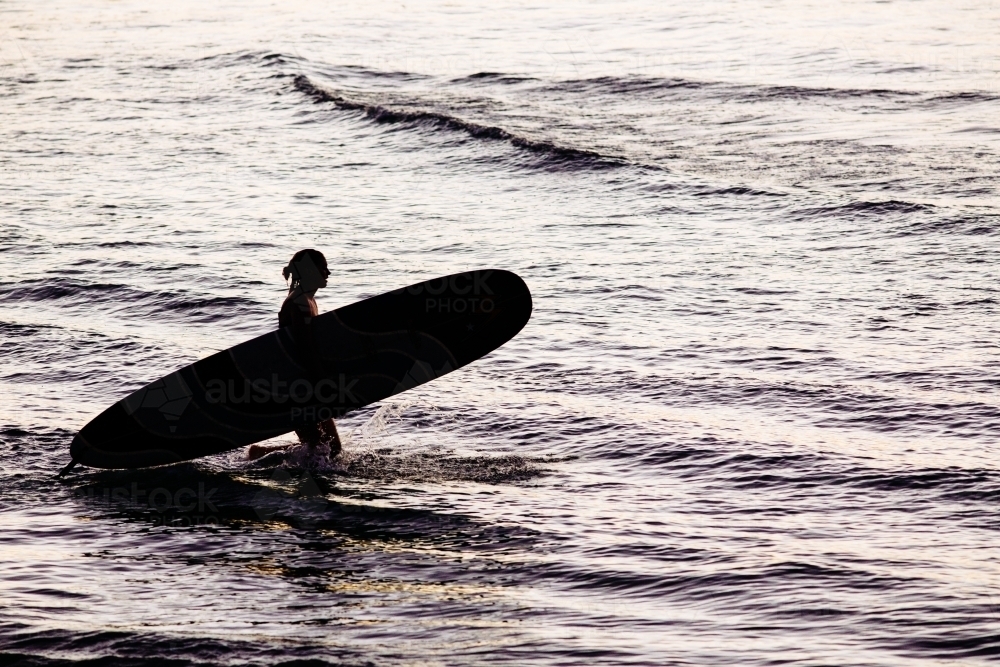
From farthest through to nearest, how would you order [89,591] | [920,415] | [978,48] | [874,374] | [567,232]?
[978,48] → [567,232] → [874,374] → [920,415] → [89,591]

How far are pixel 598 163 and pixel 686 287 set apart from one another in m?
6.74

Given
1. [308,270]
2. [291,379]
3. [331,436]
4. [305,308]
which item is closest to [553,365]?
[331,436]

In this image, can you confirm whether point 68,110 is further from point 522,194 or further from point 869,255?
point 869,255

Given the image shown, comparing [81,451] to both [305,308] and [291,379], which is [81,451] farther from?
[305,308]

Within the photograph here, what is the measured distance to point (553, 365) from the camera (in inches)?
488

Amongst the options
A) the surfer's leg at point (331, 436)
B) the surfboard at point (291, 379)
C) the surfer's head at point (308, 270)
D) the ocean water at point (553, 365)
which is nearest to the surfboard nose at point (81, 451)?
the surfboard at point (291, 379)

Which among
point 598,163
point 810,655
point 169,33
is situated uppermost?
point 169,33

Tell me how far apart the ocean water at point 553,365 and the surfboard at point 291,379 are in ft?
0.95

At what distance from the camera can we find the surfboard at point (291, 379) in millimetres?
9820

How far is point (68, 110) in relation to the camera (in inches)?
1084

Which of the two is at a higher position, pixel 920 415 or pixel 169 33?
pixel 169 33

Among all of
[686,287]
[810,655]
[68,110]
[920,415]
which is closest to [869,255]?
[686,287]

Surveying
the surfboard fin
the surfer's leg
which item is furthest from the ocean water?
the surfer's leg

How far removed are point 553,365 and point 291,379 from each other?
328 cm
